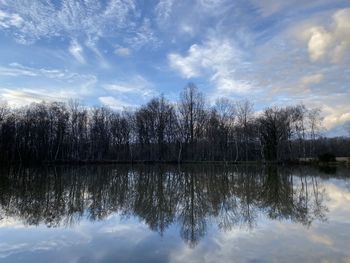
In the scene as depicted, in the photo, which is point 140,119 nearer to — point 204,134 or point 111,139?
point 111,139

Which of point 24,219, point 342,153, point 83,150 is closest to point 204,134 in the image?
point 83,150

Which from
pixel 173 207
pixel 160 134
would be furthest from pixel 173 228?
pixel 160 134

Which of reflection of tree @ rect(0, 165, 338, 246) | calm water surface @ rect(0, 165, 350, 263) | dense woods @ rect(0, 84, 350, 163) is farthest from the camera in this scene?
dense woods @ rect(0, 84, 350, 163)

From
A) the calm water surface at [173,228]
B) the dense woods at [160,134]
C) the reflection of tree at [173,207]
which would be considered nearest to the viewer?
the calm water surface at [173,228]

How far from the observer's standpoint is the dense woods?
2869 inches

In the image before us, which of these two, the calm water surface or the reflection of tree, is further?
the reflection of tree

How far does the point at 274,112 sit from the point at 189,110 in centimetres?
1874

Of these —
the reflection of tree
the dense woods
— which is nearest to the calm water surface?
the reflection of tree

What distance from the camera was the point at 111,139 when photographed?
85625 mm

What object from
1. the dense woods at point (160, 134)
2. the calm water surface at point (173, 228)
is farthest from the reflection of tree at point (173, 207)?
the dense woods at point (160, 134)

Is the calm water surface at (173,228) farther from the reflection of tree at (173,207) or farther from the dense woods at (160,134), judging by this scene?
the dense woods at (160,134)

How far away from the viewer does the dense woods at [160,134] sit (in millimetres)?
72875

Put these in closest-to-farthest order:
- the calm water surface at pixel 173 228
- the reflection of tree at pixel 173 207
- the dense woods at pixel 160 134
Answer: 1. the calm water surface at pixel 173 228
2. the reflection of tree at pixel 173 207
3. the dense woods at pixel 160 134

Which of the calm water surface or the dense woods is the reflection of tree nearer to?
the calm water surface
